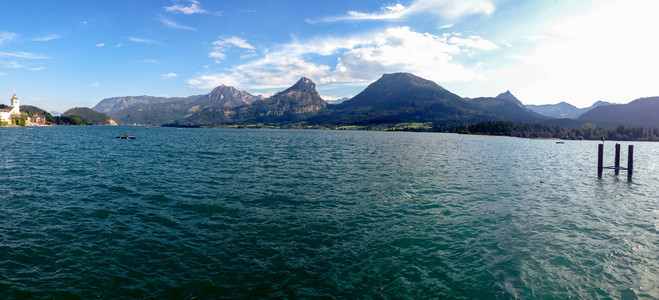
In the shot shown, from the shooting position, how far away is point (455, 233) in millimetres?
21469

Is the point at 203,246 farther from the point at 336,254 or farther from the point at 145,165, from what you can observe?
the point at 145,165

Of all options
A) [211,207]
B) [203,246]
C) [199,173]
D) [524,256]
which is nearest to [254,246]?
[203,246]

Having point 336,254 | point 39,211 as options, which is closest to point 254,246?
point 336,254

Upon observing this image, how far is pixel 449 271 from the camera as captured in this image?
52.5 ft

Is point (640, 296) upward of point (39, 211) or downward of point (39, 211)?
downward

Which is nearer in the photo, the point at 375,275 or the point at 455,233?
the point at 375,275

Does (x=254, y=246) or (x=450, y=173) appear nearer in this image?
(x=254, y=246)

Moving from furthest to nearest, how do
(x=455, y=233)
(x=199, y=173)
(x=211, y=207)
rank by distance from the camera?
(x=199, y=173) → (x=211, y=207) → (x=455, y=233)

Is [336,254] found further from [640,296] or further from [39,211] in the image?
[39,211]

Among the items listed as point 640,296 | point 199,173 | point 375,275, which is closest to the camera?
point 640,296

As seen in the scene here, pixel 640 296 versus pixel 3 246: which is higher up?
pixel 3 246

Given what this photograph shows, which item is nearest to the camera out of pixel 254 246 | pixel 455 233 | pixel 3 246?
pixel 3 246

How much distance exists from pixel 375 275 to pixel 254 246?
759 cm

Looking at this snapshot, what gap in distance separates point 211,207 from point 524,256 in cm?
2376
